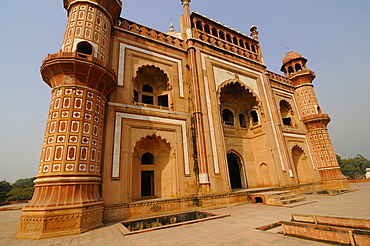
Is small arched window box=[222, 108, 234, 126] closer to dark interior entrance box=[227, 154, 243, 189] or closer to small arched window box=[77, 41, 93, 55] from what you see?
dark interior entrance box=[227, 154, 243, 189]

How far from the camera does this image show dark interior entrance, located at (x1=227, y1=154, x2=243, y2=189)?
613 inches

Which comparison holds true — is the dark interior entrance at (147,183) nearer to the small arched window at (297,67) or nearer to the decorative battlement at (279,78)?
the decorative battlement at (279,78)

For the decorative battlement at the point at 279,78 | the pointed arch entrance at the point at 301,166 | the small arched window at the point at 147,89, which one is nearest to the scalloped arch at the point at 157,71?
the small arched window at the point at 147,89

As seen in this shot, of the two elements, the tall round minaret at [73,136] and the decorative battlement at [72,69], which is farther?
the decorative battlement at [72,69]

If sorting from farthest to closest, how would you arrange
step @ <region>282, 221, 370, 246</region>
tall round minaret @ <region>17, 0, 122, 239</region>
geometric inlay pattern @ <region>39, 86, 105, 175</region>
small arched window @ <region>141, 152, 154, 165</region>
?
small arched window @ <region>141, 152, 154, 165</region>
geometric inlay pattern @ <region>39, 86, 105, 175</region>
tall round minaret @ <region>17, 0, 122, 239</region>
step @ <region>282, 221, 370, 246</region>

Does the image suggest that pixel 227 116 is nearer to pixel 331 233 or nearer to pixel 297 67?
pixel 297 67

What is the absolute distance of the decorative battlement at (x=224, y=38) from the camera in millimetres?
14709

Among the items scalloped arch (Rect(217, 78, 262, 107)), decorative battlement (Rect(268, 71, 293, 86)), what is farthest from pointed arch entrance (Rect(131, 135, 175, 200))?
decorative battlement (Rect(268, 71, 293, 86))

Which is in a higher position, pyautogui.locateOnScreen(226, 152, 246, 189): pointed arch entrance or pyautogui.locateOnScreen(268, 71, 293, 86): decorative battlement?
pyautogui.locateOnScreen(268, 71, 293, 86): decorative battlement

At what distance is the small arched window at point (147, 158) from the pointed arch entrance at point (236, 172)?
23.3 feet

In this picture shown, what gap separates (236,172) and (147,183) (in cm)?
810

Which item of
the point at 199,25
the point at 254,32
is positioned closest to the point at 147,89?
the point at 199,25

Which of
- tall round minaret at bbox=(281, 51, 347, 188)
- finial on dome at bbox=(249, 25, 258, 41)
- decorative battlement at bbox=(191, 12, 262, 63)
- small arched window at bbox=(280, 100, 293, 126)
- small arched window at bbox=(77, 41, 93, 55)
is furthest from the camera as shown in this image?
small arched window at bbox=(280, 100, 293, 126)

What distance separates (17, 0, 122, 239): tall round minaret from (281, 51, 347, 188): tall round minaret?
1949cm
